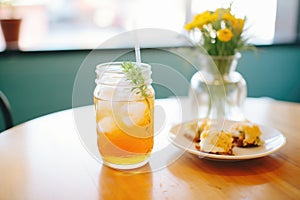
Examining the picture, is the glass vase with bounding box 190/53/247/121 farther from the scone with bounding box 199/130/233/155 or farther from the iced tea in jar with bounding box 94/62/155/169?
the iced tea in jar with bounding box 94/62/155/169

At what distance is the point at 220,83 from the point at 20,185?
784mm

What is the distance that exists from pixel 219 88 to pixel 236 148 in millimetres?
374

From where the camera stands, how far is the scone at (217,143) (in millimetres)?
1041

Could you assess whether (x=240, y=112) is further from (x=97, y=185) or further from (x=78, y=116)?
(x=97, y=185)

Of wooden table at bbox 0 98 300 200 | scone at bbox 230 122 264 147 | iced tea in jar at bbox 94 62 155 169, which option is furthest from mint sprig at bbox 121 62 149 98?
scone at bbox 230 122 264 147

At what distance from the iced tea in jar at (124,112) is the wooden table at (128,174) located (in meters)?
0.05

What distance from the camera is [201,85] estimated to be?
1461 mm

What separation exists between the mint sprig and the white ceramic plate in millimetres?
212

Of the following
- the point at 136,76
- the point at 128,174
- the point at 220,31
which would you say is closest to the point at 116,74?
the point at 136,76

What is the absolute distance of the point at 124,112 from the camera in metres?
0.97

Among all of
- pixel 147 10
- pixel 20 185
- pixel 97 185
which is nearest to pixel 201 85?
pixel 97 185

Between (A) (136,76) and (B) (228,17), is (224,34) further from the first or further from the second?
(A) (136,76)

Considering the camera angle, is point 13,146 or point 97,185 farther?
point 13,146

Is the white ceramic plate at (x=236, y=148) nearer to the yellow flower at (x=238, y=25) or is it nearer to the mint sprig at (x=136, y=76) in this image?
the mint sprig at (x=136, y=76)
